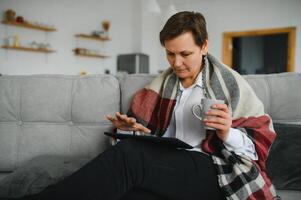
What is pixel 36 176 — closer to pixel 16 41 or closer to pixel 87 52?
pixel 16 41

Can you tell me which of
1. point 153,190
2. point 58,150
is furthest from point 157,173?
point 58,150

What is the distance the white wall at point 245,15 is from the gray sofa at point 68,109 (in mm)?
4373

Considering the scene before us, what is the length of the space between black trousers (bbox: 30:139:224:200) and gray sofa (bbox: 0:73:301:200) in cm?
52

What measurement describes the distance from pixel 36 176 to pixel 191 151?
0.68m

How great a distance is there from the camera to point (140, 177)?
1070 millimetres

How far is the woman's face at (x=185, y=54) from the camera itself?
50.7 inches

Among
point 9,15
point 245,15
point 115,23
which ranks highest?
point 245,15

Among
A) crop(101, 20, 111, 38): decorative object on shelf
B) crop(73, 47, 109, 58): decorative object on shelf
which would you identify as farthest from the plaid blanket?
crop(101, 20, 111, 38): decorative object on shelf

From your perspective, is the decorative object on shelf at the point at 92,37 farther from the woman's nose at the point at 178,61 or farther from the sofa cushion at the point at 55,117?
the woman's nose at the point at 178,61

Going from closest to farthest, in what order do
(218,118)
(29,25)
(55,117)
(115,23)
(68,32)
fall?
1. (218,118)
2. (55,117)
3. (29,25)
4. (68,32)
5. (115,23)

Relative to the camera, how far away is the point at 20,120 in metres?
1.65

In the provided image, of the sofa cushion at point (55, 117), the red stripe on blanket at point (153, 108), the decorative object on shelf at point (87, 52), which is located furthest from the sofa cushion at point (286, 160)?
the decorative object on shelf at point (87, 52)

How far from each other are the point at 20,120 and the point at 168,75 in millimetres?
835

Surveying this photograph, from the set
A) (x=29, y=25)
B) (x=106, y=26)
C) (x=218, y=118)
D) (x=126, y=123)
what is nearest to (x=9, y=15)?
(x=29, y=25)
